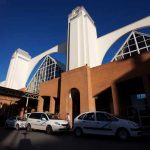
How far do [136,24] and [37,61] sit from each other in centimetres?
2128

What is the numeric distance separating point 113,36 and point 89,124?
18.1 m

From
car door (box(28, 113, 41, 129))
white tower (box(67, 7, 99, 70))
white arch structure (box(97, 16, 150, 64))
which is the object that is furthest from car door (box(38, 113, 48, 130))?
white arch structure (box(97, 16, 150, 64))

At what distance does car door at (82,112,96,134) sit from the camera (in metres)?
10.5

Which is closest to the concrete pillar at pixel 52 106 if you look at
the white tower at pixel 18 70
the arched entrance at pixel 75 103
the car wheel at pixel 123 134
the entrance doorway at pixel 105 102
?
the arched entrance at pixel 75 103

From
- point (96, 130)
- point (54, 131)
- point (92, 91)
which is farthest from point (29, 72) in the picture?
point (96, 130)

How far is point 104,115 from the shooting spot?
10.3 meters

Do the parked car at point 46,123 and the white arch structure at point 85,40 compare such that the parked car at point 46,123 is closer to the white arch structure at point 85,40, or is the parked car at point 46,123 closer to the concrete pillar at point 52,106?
the concrete pillar at point 52,106

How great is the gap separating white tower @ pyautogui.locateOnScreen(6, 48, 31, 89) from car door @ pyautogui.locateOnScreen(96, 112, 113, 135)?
28717mm

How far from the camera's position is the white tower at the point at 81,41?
22684mm

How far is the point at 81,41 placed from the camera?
23703 millimetres

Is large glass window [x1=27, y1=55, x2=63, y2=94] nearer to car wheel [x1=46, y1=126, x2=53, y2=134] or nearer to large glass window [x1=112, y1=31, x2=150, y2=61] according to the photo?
large glass window [x1=112, y1=31, x2=150, y2=61]

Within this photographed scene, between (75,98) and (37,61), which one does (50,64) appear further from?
(75,98)

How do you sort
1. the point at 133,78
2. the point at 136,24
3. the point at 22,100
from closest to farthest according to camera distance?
the point at 133,78 → the point at 136,24 → the point at 22,100

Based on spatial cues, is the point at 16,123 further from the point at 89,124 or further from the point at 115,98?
the point at 115,98
